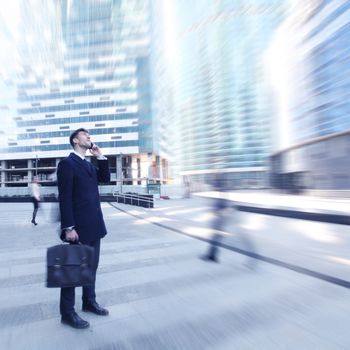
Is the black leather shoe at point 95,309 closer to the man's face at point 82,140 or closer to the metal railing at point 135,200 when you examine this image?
the man's face at point 82,140

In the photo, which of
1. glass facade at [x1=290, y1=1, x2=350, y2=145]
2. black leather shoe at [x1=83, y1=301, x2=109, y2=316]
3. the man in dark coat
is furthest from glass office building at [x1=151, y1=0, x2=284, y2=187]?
black leather shoe at [x1=83, y1=301, x2=109, y2=316]

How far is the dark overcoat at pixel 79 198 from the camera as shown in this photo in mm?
2648

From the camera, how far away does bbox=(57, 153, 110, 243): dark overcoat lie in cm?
265

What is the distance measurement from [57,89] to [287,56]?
195ft

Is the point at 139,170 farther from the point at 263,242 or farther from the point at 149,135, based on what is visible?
the point at 263,242

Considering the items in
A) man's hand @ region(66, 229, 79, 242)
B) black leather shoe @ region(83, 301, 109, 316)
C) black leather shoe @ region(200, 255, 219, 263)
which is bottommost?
black leather shoe @ region(200, 255, 219, 263)

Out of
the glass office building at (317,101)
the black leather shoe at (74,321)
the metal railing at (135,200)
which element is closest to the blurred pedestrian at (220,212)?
the black leather shoe at (74,321)

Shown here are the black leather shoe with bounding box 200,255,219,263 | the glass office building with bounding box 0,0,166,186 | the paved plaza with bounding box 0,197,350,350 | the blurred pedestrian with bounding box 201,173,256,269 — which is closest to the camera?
the paved plaza with bounding box 0,197,350,350

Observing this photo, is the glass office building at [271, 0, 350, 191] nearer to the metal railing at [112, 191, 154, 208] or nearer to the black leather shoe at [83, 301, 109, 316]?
the metal railing at [112, 191, 154, 208]

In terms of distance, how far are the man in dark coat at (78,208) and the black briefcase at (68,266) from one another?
112 millimetres

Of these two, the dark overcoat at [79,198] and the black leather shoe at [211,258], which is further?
the black leather shoe at [211,258]

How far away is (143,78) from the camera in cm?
7981

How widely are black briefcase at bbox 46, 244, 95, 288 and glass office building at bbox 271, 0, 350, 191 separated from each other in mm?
36956

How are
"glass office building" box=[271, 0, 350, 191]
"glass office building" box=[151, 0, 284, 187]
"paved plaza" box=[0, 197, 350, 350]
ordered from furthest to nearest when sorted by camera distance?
1. "glass office building" box=[151, 0, 284, 187]
2. "glass office building" box=[271, 0, 350, 191]
3. "paved plaza" box=[0, 197, 350, 350]
